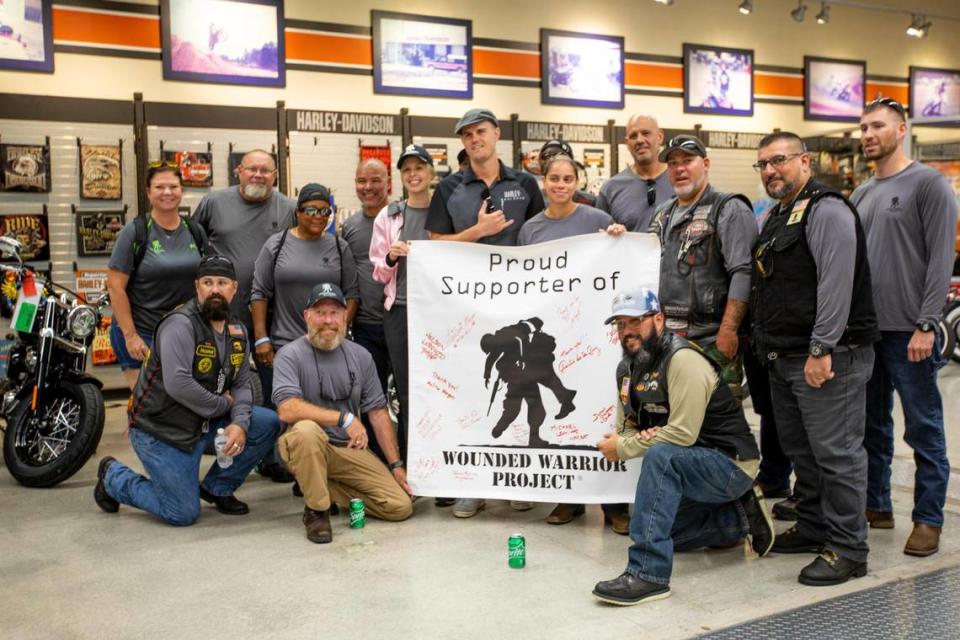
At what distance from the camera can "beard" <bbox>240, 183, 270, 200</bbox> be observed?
535cm

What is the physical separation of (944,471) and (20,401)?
4.86 m

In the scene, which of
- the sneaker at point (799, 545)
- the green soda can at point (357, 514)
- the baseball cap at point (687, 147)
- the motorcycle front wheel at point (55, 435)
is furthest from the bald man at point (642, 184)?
the motorcycle front wheel at point (55, 435)

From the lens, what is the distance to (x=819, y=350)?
340 centimetres

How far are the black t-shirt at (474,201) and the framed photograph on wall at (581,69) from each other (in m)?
6.52

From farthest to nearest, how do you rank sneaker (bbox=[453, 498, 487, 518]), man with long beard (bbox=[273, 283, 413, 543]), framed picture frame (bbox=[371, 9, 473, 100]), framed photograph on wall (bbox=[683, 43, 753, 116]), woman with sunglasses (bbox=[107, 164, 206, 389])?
framed photograph on wall (bbox=[683, 43, 753, 116]) → framed picture frame (bbox=[371, 9, 473, 100]) → woman with sunglasses (bbox=[107, 164, 206, 389]) → sneaker (bbox=[453, 498, 487, 518]) → man with long beard (bbox=[273, 283, 413, 543])

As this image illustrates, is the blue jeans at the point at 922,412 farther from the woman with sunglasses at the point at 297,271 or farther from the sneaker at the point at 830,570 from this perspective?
the woman with sunglasses at the point at 297,271

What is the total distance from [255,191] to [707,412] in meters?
3.02

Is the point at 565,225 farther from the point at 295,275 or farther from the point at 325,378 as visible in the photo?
the point at 295,275

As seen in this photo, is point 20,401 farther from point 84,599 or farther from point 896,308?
point 896,308

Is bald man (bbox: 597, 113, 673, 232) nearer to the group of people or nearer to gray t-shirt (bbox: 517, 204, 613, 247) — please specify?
the group of people

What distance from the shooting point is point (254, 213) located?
213 inches

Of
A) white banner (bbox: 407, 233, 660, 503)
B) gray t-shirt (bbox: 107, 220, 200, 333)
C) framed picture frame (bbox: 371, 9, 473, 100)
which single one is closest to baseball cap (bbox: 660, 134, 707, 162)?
white banner (bbox: 407, 233, 660, 503)

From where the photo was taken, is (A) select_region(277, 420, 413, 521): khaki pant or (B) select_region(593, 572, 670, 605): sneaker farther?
(A) select_region(277, 420, 413, 521): khaki pant

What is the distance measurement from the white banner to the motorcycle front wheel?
2025 mm
